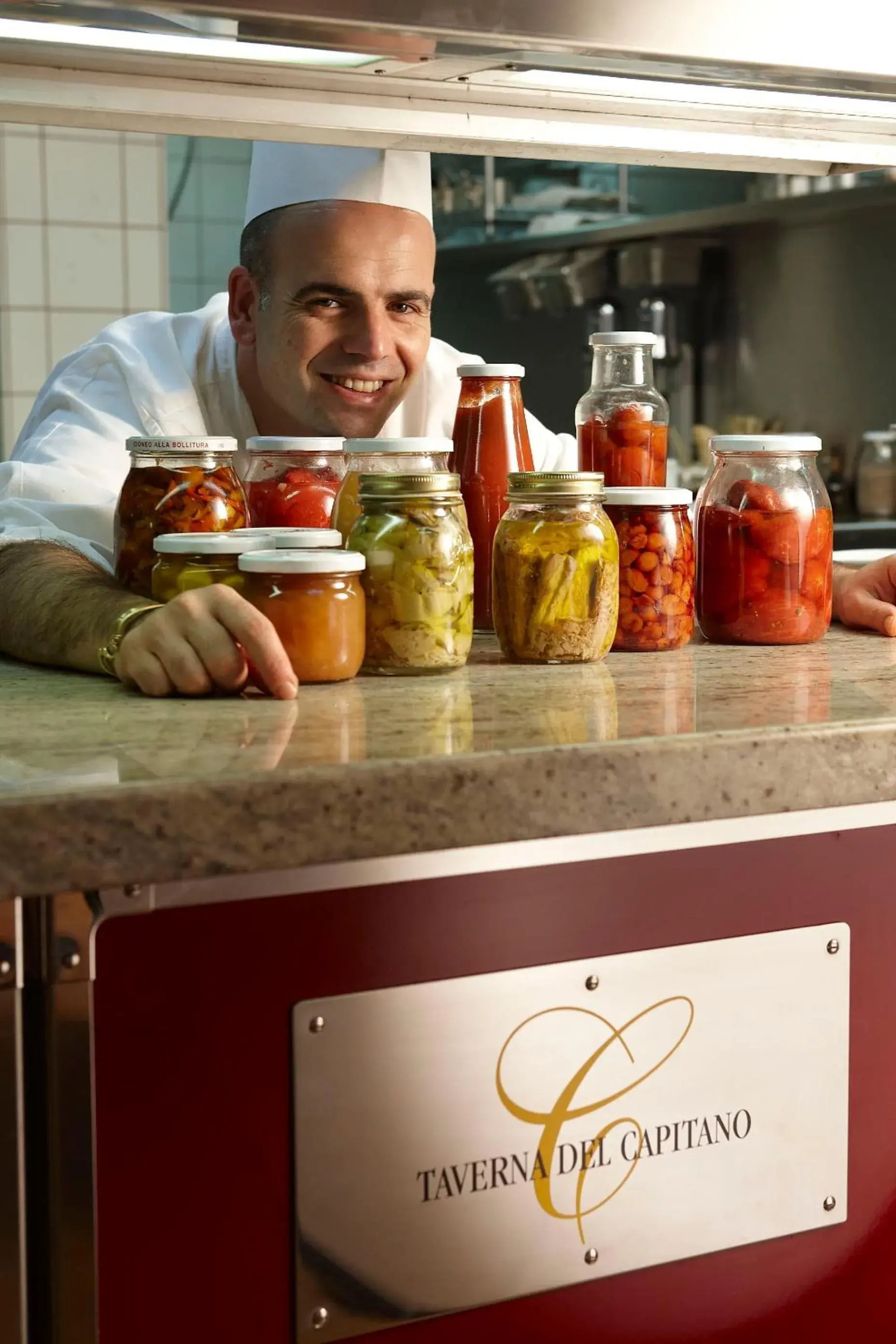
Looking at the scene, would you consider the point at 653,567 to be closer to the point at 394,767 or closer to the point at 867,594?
the point at 867,594

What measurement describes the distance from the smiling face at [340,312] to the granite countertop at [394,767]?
794 mm

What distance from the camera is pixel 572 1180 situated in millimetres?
973

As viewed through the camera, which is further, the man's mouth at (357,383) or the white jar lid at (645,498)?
the man's mouth at (357,383)

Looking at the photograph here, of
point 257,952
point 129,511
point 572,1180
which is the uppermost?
point 129,511

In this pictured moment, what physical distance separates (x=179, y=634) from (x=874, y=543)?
2.75m

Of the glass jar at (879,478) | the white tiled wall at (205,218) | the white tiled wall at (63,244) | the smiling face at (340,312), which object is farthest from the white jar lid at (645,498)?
the white tiled wall at (205,218)

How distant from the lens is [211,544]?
1.12 metres

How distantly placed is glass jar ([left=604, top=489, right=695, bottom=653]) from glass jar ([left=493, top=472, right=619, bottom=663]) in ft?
0.12

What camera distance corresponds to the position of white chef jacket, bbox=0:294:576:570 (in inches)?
60.6

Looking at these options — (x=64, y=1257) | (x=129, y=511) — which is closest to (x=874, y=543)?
(x=129, y=511)

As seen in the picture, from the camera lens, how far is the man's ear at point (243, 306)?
1907mm

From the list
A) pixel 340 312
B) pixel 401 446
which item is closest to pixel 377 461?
pixel 401 446

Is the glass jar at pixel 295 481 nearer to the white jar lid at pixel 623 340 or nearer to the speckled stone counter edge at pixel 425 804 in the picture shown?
the white jar lid at pixel 623 340

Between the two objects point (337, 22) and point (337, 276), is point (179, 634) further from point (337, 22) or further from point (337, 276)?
point (337, 276)
